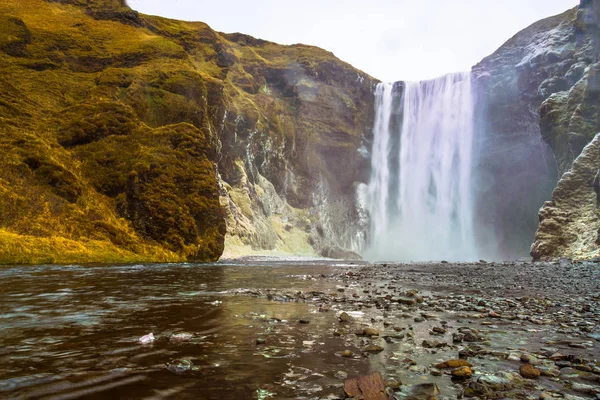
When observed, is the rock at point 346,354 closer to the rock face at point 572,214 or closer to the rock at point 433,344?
the rock at point 433,344

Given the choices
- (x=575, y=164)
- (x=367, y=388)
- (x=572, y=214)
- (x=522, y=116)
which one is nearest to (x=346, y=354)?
(x=367, y=388)

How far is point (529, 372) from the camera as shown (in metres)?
4.46

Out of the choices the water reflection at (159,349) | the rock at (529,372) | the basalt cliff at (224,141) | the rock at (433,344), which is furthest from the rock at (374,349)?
the basalt cliff at (224,141)

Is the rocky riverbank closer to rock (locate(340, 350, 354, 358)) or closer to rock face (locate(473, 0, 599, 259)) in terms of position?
rock (locate(340, 350, 354, 358))

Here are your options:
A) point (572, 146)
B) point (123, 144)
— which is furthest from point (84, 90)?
point (572, 146)

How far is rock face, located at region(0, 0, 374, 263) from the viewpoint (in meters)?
30.6

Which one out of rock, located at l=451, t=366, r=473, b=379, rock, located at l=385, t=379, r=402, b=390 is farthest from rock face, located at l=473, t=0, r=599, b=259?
rock, located at l=385, t=379, r=402, b=390

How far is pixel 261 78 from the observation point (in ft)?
A: 309

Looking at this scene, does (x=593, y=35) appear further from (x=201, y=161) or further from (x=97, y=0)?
(x=97, y=0)

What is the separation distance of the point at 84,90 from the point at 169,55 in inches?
664

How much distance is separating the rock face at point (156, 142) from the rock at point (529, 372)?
29080 mm

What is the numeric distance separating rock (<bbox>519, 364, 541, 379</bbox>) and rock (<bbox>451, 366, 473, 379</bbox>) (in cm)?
64

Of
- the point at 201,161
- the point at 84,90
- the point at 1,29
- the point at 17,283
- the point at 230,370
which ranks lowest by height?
A: the point at 17,283

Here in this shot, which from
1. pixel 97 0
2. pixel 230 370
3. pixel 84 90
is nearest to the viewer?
pixel 230 370
